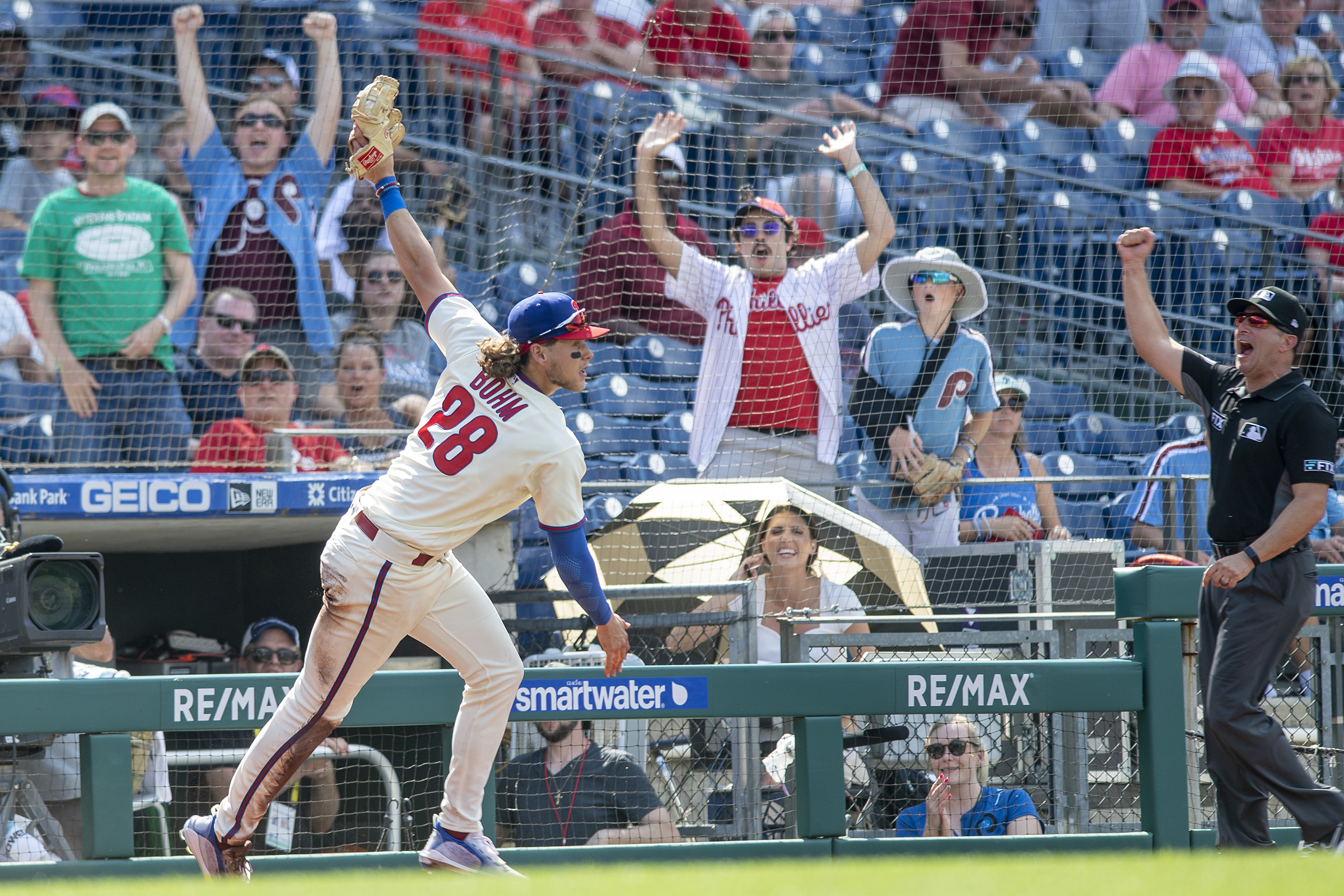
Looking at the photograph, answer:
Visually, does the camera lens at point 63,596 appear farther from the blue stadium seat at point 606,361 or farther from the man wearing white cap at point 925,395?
the blue stadium seat at point 606,361

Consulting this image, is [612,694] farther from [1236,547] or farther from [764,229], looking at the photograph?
[764,229]

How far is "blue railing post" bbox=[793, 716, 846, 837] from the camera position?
178 inches

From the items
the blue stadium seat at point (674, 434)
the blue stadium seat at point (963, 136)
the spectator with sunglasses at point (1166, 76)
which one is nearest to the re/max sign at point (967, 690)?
the blue stadium seat at point (674, 434)

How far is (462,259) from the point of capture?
899cm

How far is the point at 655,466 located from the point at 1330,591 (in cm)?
427

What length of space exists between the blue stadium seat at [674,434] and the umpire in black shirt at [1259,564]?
4.45 m

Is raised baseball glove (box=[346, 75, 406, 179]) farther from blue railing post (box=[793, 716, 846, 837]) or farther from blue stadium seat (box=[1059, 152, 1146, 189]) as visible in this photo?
blue stadium seat (box=[1059, 152, 1146, 189])

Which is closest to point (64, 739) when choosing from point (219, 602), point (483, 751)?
point (483, 751)

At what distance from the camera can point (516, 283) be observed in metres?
9.01

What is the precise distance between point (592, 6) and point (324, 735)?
6749 millimetres

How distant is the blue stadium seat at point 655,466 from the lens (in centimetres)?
834

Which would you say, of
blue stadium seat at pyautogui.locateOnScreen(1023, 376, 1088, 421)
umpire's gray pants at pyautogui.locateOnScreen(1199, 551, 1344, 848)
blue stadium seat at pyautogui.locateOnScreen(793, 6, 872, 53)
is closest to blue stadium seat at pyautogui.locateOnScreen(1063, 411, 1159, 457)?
blue stadium seat at pyautogui.locateOnScreen(1023, 376, 1088, 421)

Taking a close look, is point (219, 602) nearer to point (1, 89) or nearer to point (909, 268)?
point (1, 89)

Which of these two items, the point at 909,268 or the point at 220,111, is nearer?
the point at 909,268
